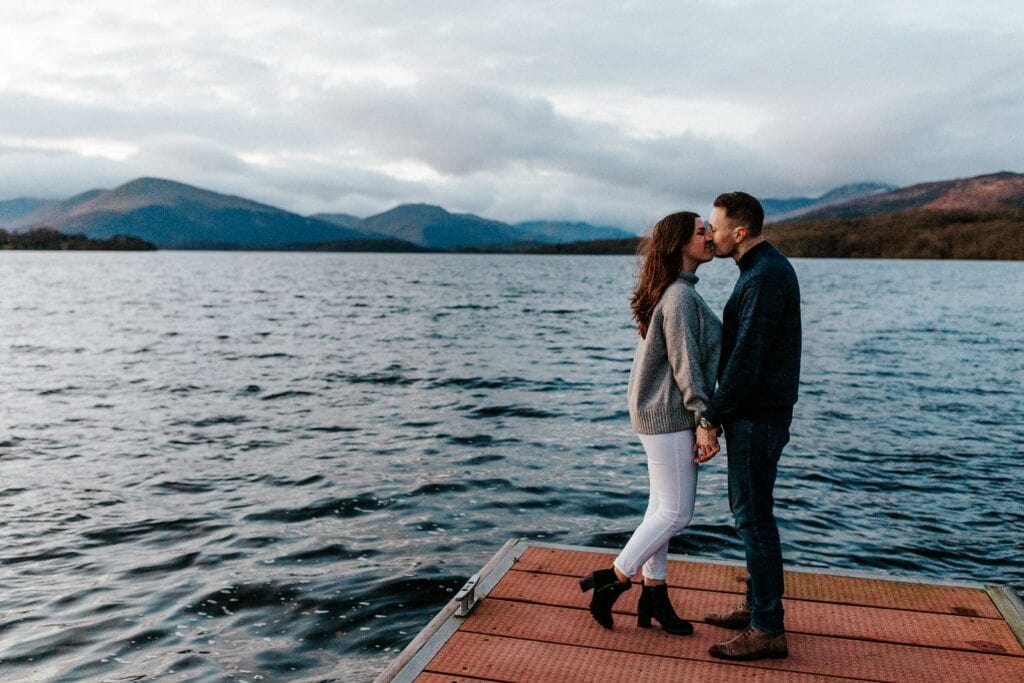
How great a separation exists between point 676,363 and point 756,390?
0.55m

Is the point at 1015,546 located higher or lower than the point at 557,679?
lower

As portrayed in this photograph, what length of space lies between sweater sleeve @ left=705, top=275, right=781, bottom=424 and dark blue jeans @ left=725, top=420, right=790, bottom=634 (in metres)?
0.28

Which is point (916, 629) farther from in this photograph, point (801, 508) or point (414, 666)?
point (801, 508)

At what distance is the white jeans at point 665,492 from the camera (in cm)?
545

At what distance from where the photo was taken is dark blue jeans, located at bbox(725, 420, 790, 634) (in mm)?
5164

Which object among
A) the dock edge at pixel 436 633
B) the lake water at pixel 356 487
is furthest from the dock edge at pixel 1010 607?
the dock edge at pixel 436 633

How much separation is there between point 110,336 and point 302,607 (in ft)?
103

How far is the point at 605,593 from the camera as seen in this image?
5.90 meters

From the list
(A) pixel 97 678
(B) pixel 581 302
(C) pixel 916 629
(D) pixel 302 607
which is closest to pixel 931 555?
(C) pixel 916 629

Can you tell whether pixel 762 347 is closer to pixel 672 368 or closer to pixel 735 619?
pixel 672 368

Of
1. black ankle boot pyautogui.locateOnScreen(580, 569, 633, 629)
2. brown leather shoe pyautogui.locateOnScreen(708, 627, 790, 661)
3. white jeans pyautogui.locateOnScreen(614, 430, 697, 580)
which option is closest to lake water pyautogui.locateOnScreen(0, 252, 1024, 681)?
black ankle boot pyautogui.locateOnScreen(580, 569, 633, 629)

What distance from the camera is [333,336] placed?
3662cm

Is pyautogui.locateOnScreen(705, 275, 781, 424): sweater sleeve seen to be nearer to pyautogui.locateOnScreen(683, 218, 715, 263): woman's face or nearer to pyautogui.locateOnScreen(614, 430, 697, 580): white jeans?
pyautogui.locateOnScreen(683, 218, 715, 263): woman's face

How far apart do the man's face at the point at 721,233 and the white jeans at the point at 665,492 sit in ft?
4.22
